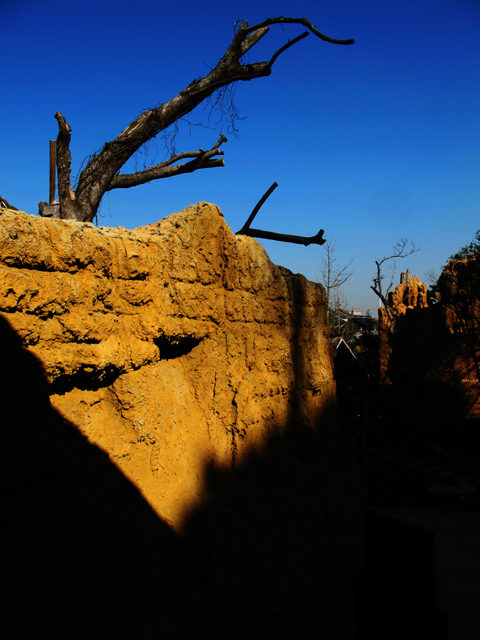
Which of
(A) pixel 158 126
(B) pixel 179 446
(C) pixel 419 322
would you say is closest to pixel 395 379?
(C) pixel 419 322

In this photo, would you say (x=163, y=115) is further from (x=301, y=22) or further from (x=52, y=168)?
(x=301, y=22)

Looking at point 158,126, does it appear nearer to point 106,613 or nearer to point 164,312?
point 164,312

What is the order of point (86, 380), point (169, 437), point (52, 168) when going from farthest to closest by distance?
point (52, 168)
point (169, 437)
point (86, 380)

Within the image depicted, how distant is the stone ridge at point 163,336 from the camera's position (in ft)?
6.48

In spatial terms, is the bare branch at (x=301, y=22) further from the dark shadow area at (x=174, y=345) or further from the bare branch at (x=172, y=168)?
the dark shadow area at (x=174, y=345)

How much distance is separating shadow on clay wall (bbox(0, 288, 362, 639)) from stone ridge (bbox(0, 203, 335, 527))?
0.10 meters

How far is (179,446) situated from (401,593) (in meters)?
1.41

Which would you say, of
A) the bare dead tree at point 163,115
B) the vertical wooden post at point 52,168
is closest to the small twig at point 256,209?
the bare dead tree at point 163,115

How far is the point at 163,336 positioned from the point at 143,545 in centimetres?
100

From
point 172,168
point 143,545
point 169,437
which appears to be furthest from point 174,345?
point 172,168

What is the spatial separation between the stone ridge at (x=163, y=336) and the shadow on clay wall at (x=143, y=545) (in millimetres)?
105

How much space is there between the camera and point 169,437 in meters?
2.46

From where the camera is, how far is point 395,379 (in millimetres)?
15891

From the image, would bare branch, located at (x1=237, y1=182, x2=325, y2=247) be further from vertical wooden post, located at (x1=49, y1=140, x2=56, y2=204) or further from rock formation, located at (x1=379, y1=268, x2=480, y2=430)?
rock formation, located at (x1=379, y1=268, x2=480, y2=430)
